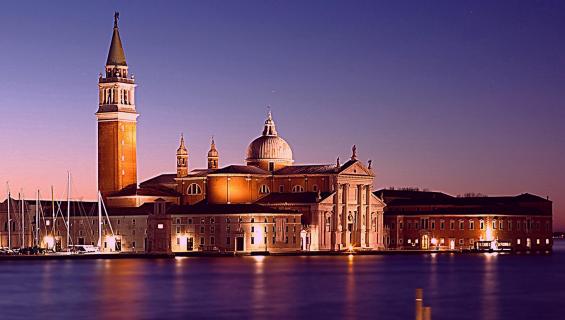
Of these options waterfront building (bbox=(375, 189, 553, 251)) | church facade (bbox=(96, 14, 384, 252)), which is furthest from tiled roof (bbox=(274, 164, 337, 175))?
waterfront building (bbox=(375, 189, 553, 251))

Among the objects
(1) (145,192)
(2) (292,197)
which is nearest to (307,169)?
(2) (292,197)

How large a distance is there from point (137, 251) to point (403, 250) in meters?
25.2

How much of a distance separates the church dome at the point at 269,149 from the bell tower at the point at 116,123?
1000 cm

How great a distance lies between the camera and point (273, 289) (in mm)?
62250

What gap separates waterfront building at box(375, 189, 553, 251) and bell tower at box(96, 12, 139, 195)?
23180 mm

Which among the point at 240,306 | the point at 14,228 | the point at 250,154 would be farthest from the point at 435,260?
the point at 240,306

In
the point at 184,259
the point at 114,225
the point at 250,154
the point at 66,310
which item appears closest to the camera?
the point at 66,310

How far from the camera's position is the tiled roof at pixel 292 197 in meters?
109

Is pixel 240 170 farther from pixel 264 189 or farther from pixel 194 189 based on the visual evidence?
pixel 194 189

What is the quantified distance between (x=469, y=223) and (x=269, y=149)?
60.1 ft

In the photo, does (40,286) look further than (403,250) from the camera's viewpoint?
No

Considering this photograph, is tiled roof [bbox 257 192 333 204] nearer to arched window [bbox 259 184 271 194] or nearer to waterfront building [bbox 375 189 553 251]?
arched window [bbox 259 184 271 194]

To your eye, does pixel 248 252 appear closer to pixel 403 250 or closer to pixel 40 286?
pixel 403 250

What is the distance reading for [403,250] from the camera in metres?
120
